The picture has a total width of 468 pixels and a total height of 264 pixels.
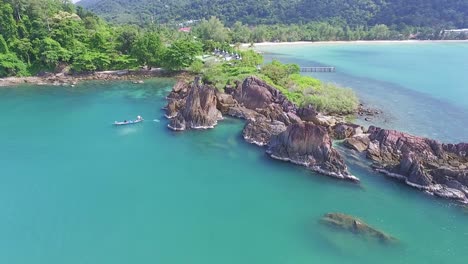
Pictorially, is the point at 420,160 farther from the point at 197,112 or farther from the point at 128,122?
the point at 128,122

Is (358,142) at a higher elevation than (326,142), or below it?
below

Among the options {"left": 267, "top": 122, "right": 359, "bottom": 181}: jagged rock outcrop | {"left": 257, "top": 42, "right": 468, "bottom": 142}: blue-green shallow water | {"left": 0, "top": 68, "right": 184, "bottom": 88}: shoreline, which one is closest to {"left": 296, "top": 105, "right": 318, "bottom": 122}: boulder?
{"left": 267, "top": 122, "right": 359, "bottom": 181}: jagged rock outcrop

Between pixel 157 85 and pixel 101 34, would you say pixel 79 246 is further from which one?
pixel 101 34

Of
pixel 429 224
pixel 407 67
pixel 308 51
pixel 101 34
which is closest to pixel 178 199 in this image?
pixel 429 224

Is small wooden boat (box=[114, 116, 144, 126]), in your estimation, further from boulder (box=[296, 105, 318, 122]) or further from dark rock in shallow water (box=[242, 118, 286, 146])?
boulder (box=[296, 105, 318, 122])

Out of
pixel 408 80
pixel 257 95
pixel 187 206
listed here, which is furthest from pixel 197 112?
pixel 408 80

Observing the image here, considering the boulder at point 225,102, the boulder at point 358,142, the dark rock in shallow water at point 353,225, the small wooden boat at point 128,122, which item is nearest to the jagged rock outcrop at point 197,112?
the boulder at point 225,102

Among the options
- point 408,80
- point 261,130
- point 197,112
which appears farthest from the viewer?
point 408,80

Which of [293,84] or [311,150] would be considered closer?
[311,150]
